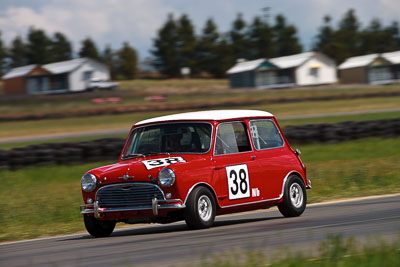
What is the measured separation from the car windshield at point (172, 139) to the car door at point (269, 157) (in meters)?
0.86

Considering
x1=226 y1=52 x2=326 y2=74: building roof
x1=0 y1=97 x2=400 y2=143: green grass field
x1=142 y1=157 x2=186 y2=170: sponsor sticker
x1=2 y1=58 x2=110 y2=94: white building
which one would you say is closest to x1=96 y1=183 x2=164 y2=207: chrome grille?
x1=142 y1=157 x2=186 y2=170: sponsor sticker

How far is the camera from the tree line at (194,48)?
396 ft

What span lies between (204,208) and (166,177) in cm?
67

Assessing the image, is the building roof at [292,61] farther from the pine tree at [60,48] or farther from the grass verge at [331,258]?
the grass verge at [331,258]

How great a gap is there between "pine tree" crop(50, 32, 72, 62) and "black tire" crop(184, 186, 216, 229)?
116131 millimetres

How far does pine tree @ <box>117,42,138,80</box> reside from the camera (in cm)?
12169

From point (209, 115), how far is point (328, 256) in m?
3.99

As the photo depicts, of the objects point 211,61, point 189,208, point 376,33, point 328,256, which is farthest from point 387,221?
point 376,33

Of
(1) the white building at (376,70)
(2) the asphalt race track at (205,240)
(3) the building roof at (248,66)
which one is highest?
(3) the building roof at (248,66)

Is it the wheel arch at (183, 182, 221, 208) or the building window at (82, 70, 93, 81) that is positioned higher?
the building window at (82, 70, 93, 81)

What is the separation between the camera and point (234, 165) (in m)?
9.17

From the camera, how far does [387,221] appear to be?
852cm

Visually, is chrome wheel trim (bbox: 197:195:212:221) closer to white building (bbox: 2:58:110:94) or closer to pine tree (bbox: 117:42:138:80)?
white building (bbox: 2:58:110:94)

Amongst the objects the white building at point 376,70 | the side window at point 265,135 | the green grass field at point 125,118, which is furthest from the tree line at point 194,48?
the side window at point 265,135
